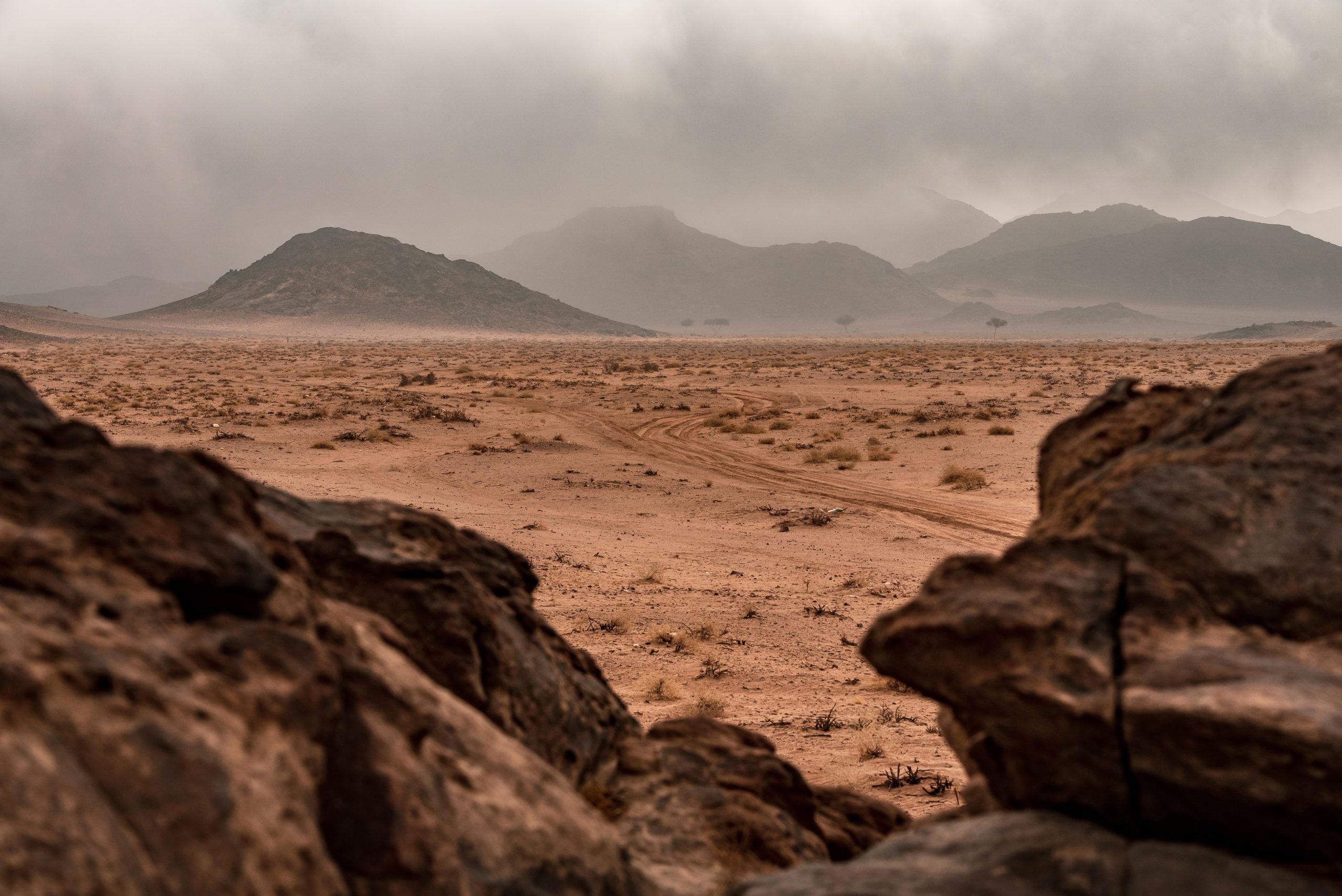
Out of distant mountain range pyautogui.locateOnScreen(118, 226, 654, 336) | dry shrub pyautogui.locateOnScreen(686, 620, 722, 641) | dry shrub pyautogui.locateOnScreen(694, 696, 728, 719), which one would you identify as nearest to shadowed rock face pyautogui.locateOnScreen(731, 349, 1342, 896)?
dry shrub pyautogui.locateOnScreen(694, 696, 728, 719)

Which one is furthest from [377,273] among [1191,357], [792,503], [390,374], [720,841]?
[720,841]

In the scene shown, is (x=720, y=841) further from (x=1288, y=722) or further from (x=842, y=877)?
(x=1288, y=722)

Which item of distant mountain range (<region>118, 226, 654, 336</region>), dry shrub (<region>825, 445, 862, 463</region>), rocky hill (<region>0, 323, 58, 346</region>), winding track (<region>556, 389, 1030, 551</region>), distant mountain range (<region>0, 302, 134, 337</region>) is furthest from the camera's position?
distant mountain range (<region>118, 226, 654, 336</region>)

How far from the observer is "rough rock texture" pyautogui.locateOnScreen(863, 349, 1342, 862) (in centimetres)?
331

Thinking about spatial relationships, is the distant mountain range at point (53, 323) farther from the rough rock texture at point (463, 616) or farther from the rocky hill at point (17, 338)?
the rough rock texture at point (463, 616)

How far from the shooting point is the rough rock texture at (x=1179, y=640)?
331cm

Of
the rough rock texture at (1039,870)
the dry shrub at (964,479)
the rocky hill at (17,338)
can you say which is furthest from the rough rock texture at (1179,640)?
the rocky hill at (17,338)

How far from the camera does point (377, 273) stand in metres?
198

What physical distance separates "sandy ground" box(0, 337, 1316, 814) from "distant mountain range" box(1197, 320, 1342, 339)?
10943 cm

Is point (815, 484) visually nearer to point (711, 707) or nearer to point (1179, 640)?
point (711, 707)

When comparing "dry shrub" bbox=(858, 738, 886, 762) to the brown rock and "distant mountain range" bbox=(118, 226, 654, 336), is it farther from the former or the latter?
"distant mountain range" bbox=(118, 226, 654, 336)

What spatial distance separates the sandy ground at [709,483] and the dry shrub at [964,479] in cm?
18

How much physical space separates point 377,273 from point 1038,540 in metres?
208

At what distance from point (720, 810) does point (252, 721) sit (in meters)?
2.89
